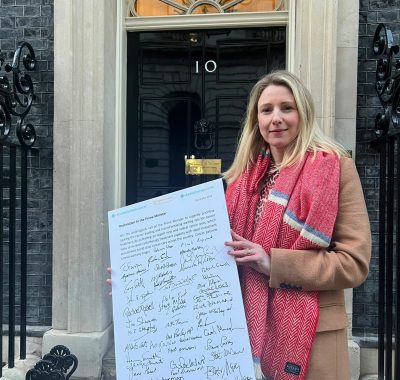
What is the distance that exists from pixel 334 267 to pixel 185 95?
113 inches

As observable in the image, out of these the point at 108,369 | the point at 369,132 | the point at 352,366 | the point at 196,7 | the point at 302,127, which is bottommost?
the point at 108,369

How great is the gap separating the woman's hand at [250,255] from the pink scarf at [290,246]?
0.04m

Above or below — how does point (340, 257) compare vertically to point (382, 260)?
above

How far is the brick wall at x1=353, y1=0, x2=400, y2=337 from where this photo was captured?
3.54 m

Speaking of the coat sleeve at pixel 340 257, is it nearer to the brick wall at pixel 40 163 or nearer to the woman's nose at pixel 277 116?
the woman's nose at pixel 277 116

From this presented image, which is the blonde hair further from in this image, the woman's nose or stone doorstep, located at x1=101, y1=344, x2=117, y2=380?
stone doorstep, located at x1=101, y1=344, x2=117, y2=380

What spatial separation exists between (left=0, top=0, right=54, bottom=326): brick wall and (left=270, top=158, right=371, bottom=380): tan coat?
2752 millimetres

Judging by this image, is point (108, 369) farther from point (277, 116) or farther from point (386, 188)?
point (277, 116)

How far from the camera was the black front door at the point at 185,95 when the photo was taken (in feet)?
13.3

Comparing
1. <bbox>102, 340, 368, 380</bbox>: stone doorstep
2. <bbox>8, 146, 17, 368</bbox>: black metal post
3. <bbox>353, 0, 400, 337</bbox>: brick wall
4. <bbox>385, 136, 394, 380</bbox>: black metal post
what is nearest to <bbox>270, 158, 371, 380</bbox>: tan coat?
<bbox>385, 136, 394, 380</bbox>: black metal post

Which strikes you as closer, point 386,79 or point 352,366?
point 386,79

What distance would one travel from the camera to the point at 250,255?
1559 millimetres

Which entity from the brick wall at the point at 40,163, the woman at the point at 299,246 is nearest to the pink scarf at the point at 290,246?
the woman at the point at 299,246

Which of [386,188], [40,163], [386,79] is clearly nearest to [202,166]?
[40,163]
